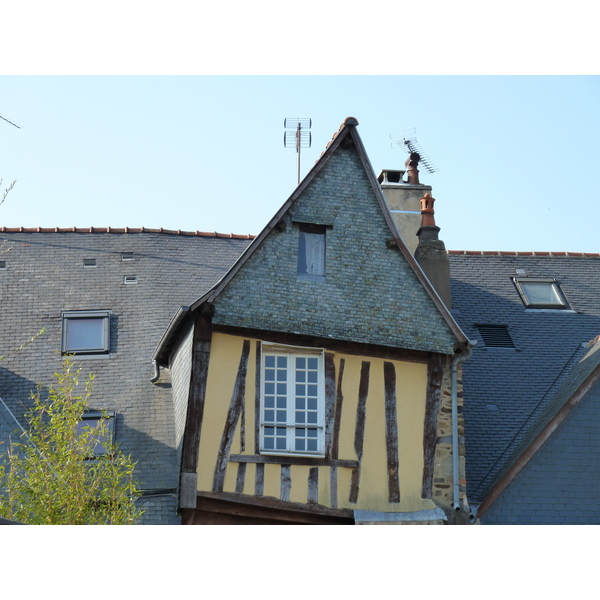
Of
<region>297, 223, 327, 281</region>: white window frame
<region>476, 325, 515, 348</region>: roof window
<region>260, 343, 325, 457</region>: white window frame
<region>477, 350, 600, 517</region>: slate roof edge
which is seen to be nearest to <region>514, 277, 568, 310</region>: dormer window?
<region>476, 325, 515, 348</region>: roof window

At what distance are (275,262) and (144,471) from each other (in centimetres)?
271

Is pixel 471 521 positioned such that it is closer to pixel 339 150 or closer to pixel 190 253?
pixel 339 150

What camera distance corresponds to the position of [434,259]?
552 inches

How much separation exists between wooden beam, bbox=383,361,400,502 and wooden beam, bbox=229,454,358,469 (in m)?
0.41

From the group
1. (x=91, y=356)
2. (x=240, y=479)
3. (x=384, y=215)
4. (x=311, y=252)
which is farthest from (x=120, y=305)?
(x=240, y=479)

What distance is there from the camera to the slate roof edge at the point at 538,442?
38.5 feet

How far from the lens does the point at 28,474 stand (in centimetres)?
1004

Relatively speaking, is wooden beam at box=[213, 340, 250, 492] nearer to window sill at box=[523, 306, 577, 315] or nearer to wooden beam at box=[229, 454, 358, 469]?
wooden beam at box=[229, 454, 358, 469]

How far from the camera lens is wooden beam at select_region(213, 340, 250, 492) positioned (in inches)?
441

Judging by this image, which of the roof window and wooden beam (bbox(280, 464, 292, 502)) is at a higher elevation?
the roof window

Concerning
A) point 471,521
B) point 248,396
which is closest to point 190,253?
point 248,396

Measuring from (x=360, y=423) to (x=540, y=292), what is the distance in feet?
17.4

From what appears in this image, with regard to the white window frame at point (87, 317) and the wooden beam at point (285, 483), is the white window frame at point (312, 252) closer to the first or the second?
the wooden beam at point (285, 483)

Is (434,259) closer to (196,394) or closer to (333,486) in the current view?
(333,486)
